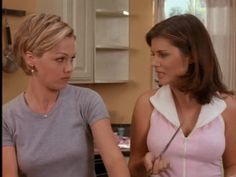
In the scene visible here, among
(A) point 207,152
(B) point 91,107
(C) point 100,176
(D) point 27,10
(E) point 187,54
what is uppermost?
(D) point 27,10

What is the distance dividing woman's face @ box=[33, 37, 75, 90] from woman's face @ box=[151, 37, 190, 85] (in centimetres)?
24

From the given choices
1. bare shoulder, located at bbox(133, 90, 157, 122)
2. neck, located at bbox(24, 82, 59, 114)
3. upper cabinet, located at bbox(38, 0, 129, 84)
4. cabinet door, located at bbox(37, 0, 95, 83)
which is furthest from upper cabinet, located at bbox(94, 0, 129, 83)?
neck, located at bbox(24, 82, 59, 114)

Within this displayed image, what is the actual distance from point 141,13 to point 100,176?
71.6 inches

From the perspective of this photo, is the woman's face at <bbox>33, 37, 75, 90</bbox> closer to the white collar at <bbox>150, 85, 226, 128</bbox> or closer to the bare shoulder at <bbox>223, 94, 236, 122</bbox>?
the white collar at <bbox>150, 85, 226, 128</bbox>

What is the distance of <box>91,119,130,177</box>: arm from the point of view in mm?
950

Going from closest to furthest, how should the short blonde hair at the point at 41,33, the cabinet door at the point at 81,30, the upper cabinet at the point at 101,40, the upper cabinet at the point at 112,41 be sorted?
the short blonde hair at the point at 41,33, the cabinet door at the point at 81,30, the upper cabinet at the point at 101,40, the upper cabinet at the point at 112,41

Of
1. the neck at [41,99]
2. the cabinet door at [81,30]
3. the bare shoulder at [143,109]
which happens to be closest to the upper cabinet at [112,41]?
the cabinet door at [81,30]

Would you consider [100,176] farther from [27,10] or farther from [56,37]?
[56,37]

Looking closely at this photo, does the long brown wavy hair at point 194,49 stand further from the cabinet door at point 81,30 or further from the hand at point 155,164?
the cabinet door at point 81,30

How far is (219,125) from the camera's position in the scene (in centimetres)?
111

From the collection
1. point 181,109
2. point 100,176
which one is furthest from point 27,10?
point 181,109

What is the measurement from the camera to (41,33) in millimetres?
913

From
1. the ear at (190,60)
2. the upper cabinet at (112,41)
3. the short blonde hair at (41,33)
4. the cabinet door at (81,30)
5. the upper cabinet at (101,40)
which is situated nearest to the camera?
the short blonde hair at (41,33)

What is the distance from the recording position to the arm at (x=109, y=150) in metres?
0.95
